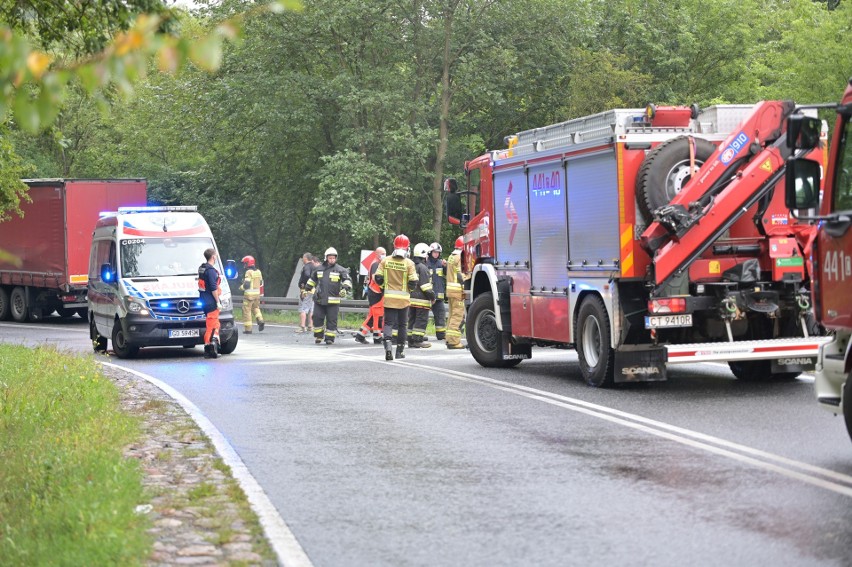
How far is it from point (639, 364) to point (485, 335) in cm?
418

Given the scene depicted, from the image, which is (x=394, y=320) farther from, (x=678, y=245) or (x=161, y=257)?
(x=678, y=245)

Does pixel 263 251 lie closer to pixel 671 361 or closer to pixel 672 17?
pixel 672 17

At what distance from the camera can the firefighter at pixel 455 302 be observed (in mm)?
22734

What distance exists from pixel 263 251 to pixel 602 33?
14137 millimetres

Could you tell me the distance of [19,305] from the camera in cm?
3634

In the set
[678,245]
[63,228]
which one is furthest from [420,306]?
[63,228]

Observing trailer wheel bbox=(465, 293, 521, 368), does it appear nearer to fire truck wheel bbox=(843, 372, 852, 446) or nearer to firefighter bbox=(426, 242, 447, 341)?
firefighter bbox=(426, 242, 447, 341)

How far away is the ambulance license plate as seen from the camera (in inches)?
830

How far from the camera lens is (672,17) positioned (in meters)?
38.0

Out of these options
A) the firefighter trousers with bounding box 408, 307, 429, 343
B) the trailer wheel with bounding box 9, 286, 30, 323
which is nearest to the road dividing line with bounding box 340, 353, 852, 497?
the firefighter trousers with bounding box 408, 307, 429, 343

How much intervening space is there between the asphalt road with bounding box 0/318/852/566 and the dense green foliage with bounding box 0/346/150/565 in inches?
36.3

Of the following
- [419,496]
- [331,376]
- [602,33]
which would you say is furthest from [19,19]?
[602,33]

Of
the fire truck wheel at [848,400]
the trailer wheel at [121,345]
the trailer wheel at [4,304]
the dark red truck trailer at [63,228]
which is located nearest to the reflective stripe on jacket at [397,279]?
Answer: the trailer wheel at [121,345]

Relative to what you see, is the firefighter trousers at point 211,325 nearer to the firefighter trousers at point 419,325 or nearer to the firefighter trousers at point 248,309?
the firefighter trousers at point 419,325
